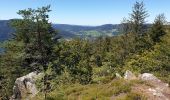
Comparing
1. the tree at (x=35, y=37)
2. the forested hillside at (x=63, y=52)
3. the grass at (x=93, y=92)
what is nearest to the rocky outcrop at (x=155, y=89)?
the grass at (x=93, y=92)

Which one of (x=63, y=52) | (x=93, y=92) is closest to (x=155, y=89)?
(x=93, y=92)

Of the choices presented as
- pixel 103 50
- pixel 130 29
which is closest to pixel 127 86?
pixel 130 29

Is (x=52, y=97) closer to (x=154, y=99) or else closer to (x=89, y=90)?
(x=89, y=90)

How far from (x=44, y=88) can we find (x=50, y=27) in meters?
34.3

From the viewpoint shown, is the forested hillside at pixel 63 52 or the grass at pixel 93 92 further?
the forested hillside at pixel 63 52

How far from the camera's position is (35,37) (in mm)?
52875

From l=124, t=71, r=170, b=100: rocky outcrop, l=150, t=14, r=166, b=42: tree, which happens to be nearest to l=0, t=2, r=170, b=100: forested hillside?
l=150, t=14, r=166, b=42: tree

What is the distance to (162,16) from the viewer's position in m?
60.9

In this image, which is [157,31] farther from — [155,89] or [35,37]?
[155,89]

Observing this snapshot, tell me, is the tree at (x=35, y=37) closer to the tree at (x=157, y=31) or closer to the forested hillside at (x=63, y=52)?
the forested hillside at (x=63, y=52)

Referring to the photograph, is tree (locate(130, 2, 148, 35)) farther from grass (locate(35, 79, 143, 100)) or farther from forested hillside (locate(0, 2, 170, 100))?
grass (locate(35, 79, 143, 100))

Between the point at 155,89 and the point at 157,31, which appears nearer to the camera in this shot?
the point at 155,89

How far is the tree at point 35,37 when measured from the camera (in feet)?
169

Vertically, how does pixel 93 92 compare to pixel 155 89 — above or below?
below
